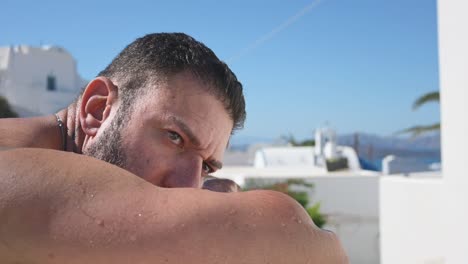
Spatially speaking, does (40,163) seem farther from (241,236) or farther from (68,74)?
(68,74)

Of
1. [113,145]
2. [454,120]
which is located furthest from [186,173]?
[454,120]

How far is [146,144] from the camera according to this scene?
3.84ft

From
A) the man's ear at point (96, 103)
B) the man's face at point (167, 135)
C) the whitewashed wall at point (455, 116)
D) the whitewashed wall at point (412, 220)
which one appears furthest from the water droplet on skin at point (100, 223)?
the whitewashed wall at point (412, 220)

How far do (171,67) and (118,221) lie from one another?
0.67 m

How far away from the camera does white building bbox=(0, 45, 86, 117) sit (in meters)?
28.1

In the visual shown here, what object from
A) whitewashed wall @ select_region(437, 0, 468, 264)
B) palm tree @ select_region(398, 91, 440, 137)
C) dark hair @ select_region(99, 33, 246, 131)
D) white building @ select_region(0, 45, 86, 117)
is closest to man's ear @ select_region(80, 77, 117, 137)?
dark hair @ select_region(99, 33, 246, 131)

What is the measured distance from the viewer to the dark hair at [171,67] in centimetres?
126

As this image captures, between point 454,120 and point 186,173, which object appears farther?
point 454,120

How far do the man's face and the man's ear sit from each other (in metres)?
0.06

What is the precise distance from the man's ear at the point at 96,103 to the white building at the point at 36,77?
27191 mm

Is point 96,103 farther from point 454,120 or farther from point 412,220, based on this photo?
point 412,220

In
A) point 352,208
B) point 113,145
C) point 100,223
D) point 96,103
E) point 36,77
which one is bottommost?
point 352,208

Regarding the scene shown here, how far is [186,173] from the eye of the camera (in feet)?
3.92

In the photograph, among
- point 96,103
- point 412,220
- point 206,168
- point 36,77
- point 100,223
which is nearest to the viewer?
point 100,223
